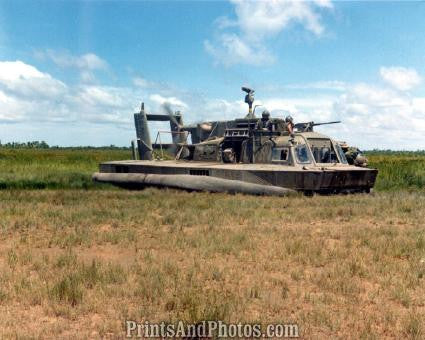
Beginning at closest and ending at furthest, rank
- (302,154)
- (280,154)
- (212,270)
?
(212,270) → (302,154) → (280,154)

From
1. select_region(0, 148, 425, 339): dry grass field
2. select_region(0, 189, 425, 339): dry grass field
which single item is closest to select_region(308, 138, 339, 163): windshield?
select_region(0, 148, 425, 339): dry grass field

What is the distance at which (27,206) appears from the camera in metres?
12.5

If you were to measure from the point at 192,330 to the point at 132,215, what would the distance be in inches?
279

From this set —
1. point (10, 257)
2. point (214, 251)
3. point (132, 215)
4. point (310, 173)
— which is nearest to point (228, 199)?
point (310, 173)

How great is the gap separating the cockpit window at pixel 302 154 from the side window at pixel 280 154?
348 millimetres

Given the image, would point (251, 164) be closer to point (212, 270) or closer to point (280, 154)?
point (280, 154)

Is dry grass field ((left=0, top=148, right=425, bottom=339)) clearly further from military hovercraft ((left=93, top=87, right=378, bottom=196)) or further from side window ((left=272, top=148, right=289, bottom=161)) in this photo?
side window ((left=272, top=148, right=289, bottom=161))

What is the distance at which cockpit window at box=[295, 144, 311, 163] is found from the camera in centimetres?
1516

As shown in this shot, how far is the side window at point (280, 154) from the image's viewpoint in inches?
610

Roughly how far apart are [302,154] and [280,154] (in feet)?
2.55

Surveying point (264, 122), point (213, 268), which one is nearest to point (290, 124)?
point (264, 122)

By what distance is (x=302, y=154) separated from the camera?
15.2 metres

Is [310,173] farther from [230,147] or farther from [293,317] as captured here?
[293,317]

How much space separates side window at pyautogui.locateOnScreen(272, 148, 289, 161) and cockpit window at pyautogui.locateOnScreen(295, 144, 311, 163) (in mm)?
348
